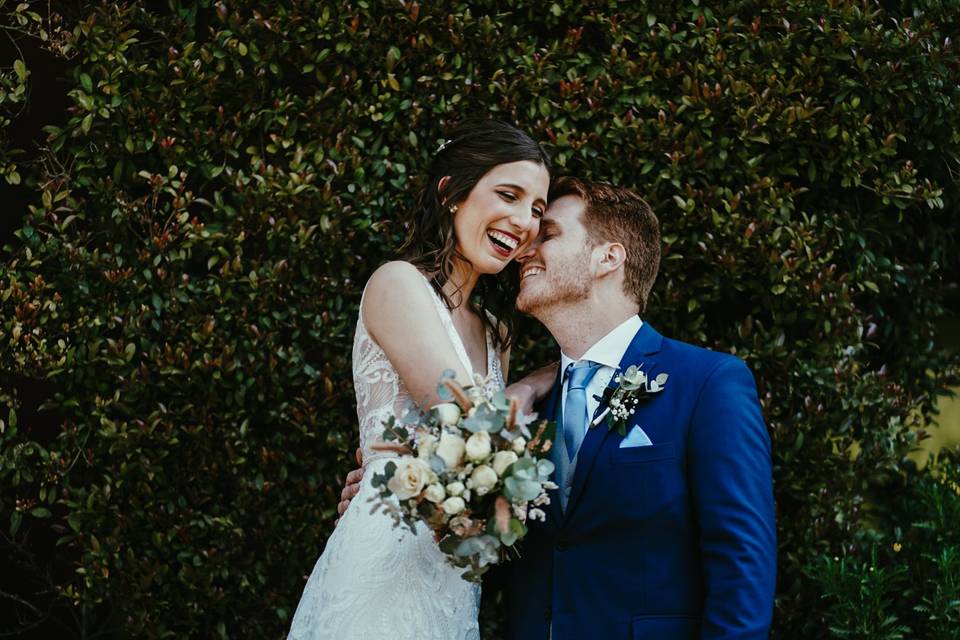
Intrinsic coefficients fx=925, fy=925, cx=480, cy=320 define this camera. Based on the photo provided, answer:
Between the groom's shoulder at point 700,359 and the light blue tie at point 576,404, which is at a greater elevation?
the groom's shoulder at point 700,359

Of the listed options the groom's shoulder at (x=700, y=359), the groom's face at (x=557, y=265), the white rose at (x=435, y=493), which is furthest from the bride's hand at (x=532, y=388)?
the white rose at (x=435, y=493)

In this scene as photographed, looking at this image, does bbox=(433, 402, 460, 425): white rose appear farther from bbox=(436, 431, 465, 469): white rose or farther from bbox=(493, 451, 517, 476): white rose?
bbox=(493, 451, 517, 476): white rose

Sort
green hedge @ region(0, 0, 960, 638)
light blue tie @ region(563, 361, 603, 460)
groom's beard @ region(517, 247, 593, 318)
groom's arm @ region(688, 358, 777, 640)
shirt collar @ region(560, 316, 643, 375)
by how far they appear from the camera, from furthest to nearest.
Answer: green hedge @ region(0, 0, 960, 638) → groom's beard @ region(517, 247, 593, 318) → shirt collar @ region(560, 316, 643, 375) → light blue tie @ region(563, 361, 603, 460) → groom's arm @ region(688, 358, 777, 640)

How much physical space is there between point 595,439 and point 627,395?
0.17 metres

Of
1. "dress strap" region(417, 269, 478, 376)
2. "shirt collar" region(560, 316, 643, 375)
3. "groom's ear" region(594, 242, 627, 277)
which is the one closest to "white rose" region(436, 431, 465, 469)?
"dress strap" region(417, 269, 478, 376)

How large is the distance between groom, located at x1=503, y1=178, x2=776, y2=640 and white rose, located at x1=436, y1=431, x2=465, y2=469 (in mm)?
624

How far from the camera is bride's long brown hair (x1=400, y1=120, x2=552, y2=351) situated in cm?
334

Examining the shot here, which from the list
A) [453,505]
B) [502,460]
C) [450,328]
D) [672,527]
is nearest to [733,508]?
[672,527]

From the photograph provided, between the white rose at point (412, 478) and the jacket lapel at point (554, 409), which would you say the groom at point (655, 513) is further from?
the white rose at point (412, 478)

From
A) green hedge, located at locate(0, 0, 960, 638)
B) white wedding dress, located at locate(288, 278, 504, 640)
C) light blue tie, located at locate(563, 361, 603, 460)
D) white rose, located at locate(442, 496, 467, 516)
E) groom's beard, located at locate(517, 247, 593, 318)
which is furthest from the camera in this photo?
green hedge, located at locate(0, 0, 960, 638)

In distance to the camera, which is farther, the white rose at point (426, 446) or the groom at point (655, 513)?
the groom at point (655, 513)

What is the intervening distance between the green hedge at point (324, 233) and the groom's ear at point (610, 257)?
65 cm

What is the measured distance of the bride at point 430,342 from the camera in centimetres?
285

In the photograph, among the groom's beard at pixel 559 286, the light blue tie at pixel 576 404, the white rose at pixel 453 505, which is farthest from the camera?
the groom's beard at pixel 559 286
